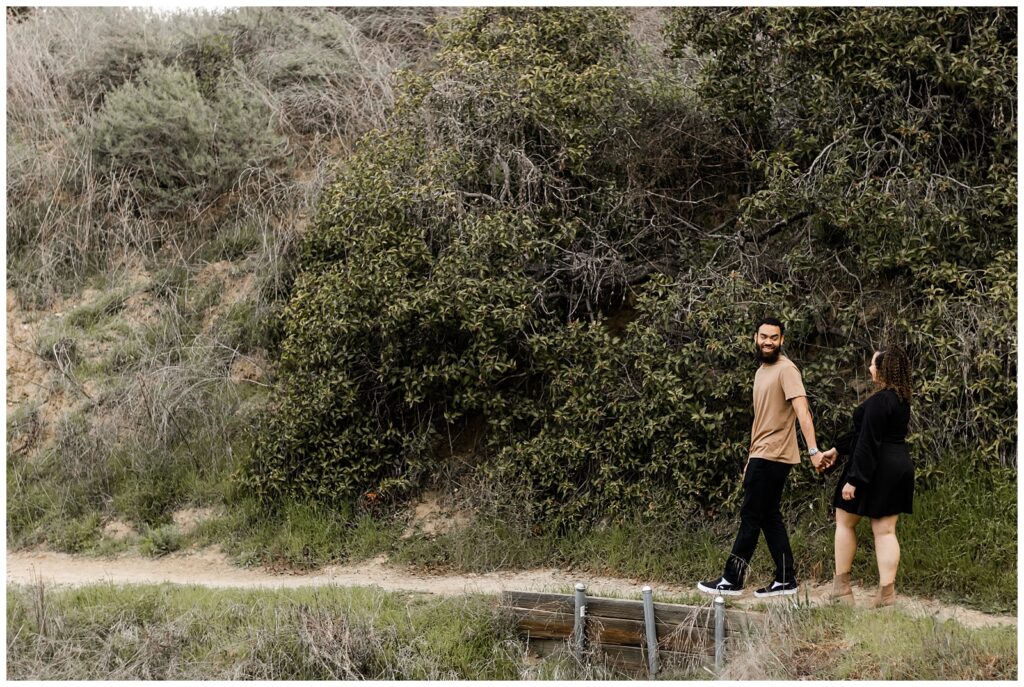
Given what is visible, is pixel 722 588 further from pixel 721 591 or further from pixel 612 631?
pixel 612 631

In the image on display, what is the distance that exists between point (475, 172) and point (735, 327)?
2.87 metres

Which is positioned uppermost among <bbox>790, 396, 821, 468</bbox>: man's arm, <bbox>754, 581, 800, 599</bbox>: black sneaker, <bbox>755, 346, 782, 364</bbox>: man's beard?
<bbox>755, 346, 782, 364</bbox>: man's beard

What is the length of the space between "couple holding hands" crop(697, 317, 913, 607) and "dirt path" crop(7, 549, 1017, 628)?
447 millimetres

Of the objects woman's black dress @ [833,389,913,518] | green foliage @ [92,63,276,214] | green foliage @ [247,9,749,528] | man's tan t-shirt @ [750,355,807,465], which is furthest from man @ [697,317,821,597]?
green foliage @ [92,63,276,214]

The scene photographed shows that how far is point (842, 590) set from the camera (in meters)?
6.82

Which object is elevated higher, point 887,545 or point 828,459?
point 828,459

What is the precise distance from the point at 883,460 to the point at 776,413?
0.72 meters

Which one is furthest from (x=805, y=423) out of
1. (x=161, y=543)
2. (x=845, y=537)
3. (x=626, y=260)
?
(x=161, y=543)

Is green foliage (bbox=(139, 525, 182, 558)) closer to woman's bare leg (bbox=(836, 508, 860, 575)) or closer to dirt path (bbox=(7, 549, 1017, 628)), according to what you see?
dirt path (bbox=(7, 549, 1017, 628))

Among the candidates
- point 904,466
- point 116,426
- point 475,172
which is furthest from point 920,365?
point 116,426

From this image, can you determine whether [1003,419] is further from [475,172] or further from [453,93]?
[453,93]

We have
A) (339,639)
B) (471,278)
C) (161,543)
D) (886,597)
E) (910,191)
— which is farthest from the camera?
(161,543)

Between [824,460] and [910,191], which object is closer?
[824,460]

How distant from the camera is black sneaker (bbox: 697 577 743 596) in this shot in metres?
7.21
